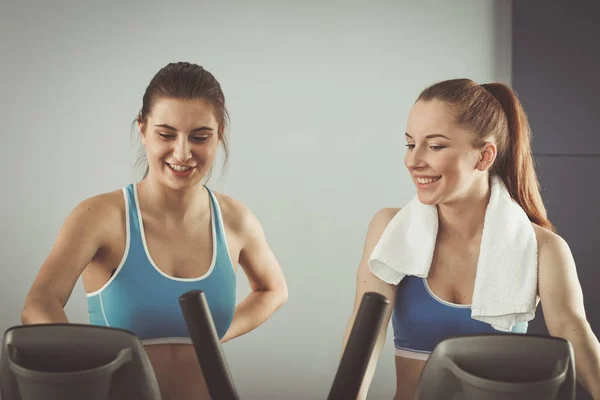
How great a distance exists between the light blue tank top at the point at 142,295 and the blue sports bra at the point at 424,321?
453 millimetres

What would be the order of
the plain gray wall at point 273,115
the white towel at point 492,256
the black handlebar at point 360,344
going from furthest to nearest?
the plain gray wall at point 273,115
the white towel at point 492,256
the black handlebar at point 360,344

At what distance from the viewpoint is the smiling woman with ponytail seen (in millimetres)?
1789

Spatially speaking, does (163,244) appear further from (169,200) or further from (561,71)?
Result: (561,71)

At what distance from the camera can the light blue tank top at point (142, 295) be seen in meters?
1.86

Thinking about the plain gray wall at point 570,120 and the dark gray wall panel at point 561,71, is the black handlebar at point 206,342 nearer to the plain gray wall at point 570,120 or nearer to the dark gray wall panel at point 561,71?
the plain gray wall at point 570,120

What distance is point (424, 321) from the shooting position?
181 cm

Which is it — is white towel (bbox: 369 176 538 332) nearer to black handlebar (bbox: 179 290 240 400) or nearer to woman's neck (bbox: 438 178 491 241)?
woman's neck (bbox: 438 178 491 241)

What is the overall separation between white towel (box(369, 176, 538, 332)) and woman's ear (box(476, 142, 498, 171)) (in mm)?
68

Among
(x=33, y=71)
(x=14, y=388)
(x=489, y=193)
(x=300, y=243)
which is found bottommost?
(x=300, y=243)

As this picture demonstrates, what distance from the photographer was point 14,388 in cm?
105

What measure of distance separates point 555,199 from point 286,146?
48.1 inches

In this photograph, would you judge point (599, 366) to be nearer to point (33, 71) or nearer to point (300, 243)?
point (300, 243)

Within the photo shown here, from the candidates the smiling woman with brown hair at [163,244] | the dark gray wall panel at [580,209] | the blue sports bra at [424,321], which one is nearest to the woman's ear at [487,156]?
Result: the blue sports bra at [424,321]

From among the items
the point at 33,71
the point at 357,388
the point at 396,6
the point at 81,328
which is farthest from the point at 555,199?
the point at 81,328
